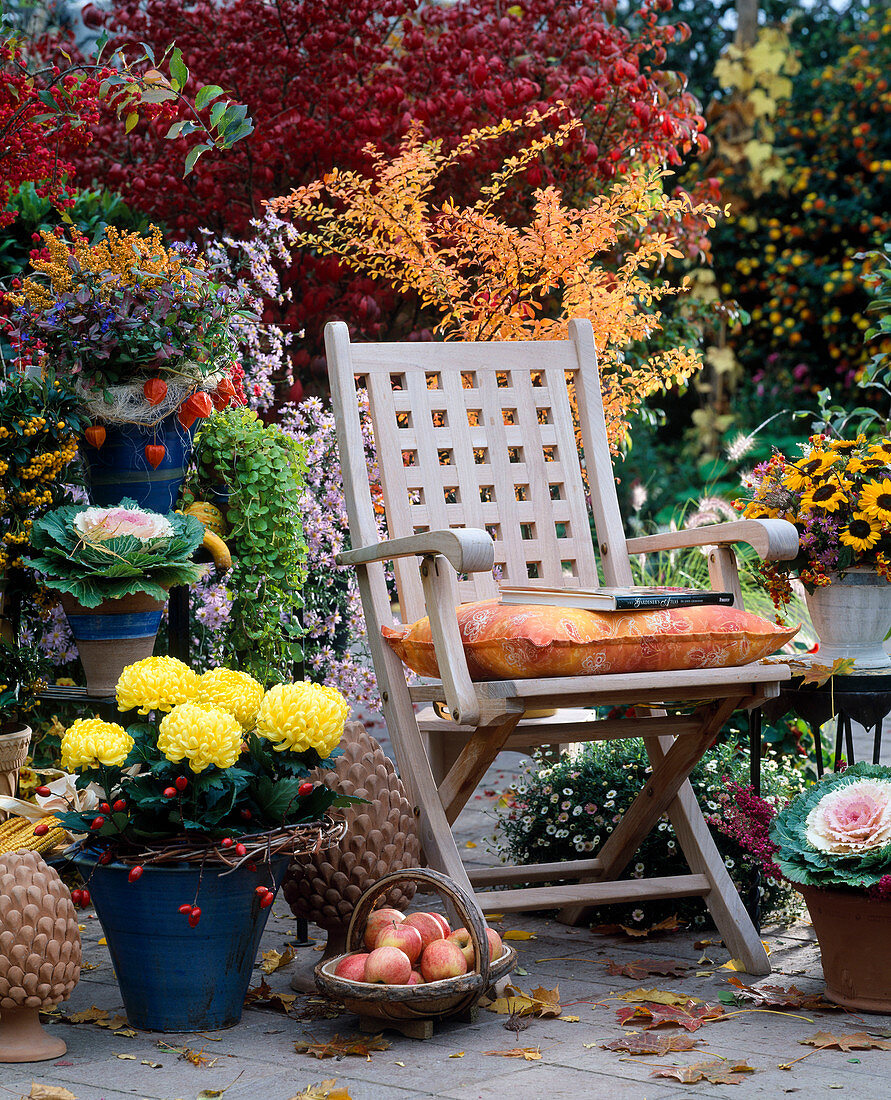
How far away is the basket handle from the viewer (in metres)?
2.02

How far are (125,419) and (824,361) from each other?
22.3ft

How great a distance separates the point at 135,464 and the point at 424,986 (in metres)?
1.40

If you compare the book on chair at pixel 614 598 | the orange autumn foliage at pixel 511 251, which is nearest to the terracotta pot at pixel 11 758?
the book on chair at pixel 614 598

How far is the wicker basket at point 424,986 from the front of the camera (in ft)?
6.41

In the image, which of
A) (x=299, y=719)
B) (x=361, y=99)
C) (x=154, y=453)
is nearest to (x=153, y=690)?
(x=299, y=719)

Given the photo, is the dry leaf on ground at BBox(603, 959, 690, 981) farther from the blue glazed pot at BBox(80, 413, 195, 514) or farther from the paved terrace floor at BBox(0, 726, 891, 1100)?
the blue glazed pot at BBox(80, 413, 195, 514)

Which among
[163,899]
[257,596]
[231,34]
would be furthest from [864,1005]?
[231,34]

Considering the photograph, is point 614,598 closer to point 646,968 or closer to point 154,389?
point 646,968

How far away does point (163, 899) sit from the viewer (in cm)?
200

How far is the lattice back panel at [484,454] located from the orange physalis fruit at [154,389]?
429 mm

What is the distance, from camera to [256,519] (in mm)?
3156

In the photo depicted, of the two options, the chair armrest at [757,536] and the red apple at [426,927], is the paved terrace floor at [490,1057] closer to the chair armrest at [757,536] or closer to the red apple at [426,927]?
the red apple at [426,927]

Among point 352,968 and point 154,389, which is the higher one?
point 154,389

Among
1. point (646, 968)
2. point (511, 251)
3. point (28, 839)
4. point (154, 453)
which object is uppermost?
point (511, 251)
